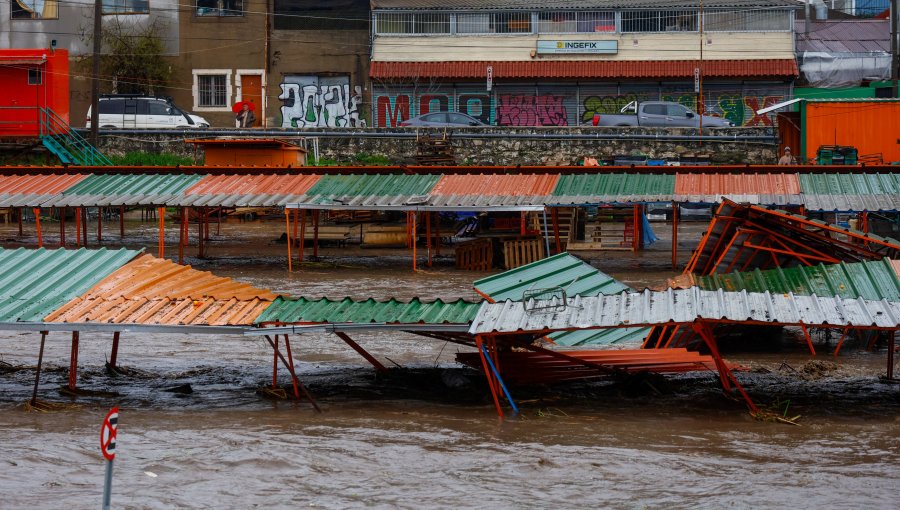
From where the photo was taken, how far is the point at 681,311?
1377cm

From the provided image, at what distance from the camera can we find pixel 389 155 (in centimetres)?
4103

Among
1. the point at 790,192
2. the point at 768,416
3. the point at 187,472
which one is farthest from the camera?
the point at 790,192

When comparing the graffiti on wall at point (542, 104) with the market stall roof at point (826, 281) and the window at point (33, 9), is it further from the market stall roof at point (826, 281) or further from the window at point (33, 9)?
the market stall roof at point (826, 281)

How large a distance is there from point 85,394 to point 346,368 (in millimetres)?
3802

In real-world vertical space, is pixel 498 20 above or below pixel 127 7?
below

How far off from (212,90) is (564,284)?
114ft

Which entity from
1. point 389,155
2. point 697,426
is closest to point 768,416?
point 697,426

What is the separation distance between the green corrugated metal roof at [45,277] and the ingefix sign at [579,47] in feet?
107

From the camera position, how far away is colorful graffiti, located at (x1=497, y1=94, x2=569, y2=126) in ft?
155

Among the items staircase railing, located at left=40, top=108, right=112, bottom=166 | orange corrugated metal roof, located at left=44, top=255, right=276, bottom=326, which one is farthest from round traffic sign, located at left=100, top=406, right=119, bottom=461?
staircase railing, located at left=40, top=108, right=112, bottom=166

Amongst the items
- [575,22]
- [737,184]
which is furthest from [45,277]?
[575,22]

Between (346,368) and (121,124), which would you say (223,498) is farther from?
(121,124)

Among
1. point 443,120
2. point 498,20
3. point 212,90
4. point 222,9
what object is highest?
point 222,9

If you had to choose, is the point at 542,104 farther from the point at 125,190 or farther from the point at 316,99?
the point at 125,190
